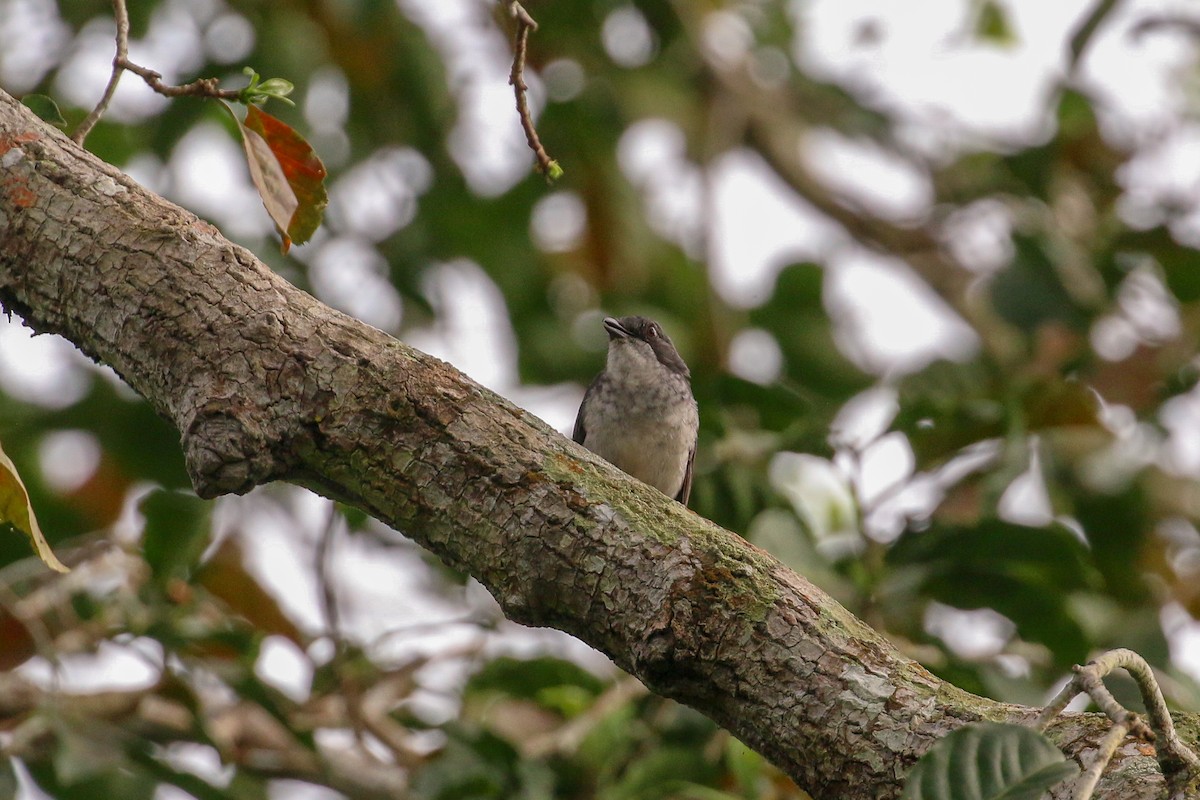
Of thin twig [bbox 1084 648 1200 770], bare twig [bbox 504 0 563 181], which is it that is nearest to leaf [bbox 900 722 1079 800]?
thin twig [bbox 1084 648 1200 770]

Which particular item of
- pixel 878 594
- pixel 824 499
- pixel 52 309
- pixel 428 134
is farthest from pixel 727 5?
pixel 52 309

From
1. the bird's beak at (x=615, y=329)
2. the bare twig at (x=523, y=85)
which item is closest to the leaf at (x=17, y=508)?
the bare twig at (x=523, y=85)

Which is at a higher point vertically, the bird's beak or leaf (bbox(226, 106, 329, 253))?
the bird's beak

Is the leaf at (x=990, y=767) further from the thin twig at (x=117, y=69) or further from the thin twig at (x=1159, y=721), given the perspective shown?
the thin twig at (x=117, y=69)

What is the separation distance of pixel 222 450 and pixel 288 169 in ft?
2.72

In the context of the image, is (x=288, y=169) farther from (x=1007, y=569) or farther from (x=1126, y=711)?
(x=1007, y=569)

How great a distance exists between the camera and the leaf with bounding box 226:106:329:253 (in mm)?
2820

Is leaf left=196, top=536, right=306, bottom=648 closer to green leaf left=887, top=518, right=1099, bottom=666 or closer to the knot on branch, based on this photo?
green leaf left=887, top=518, right=1099, bottom=666

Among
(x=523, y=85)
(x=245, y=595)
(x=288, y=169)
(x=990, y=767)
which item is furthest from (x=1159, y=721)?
(x=245, y=595)

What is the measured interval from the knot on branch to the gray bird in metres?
2.59

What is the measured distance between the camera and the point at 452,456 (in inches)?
93.3

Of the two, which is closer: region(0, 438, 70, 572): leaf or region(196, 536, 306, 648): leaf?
region(0, 438, 70, 572): leaf

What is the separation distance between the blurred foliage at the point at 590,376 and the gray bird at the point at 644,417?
0.37 meters

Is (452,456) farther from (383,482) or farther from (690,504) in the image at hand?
(690,504)
